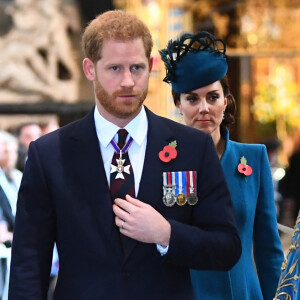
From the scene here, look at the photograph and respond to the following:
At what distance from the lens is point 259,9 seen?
1323cm

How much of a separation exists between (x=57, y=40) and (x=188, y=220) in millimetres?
10102

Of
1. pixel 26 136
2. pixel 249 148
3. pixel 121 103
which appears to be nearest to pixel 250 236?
pixel 249 148

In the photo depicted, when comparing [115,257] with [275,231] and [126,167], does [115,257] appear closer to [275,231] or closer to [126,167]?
[126,167]

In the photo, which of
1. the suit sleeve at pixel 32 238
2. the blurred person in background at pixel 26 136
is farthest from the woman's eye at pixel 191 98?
the blurred person in background at pixel 26 136

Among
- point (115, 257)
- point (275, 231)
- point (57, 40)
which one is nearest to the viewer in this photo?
point (115, 257)

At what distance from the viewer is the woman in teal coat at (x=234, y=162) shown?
144 inches

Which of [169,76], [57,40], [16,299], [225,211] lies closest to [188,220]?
[225,211]

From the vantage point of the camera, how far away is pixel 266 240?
3.74m

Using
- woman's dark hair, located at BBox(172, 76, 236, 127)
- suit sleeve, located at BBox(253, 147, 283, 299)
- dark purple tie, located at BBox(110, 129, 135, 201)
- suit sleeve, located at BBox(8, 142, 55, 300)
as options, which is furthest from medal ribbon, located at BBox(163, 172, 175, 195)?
woman's dark hair, located at BBox(172, 76, 236, 127)

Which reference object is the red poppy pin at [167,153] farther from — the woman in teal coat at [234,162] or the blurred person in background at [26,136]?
the blurred person in background at [26,136]

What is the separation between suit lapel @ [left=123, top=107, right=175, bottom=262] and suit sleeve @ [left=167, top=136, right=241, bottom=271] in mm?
119

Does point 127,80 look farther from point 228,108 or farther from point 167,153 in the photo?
point 228,108

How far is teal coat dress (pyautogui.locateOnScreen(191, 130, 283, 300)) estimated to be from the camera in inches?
142

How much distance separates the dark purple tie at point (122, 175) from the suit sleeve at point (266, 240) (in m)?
0.89
